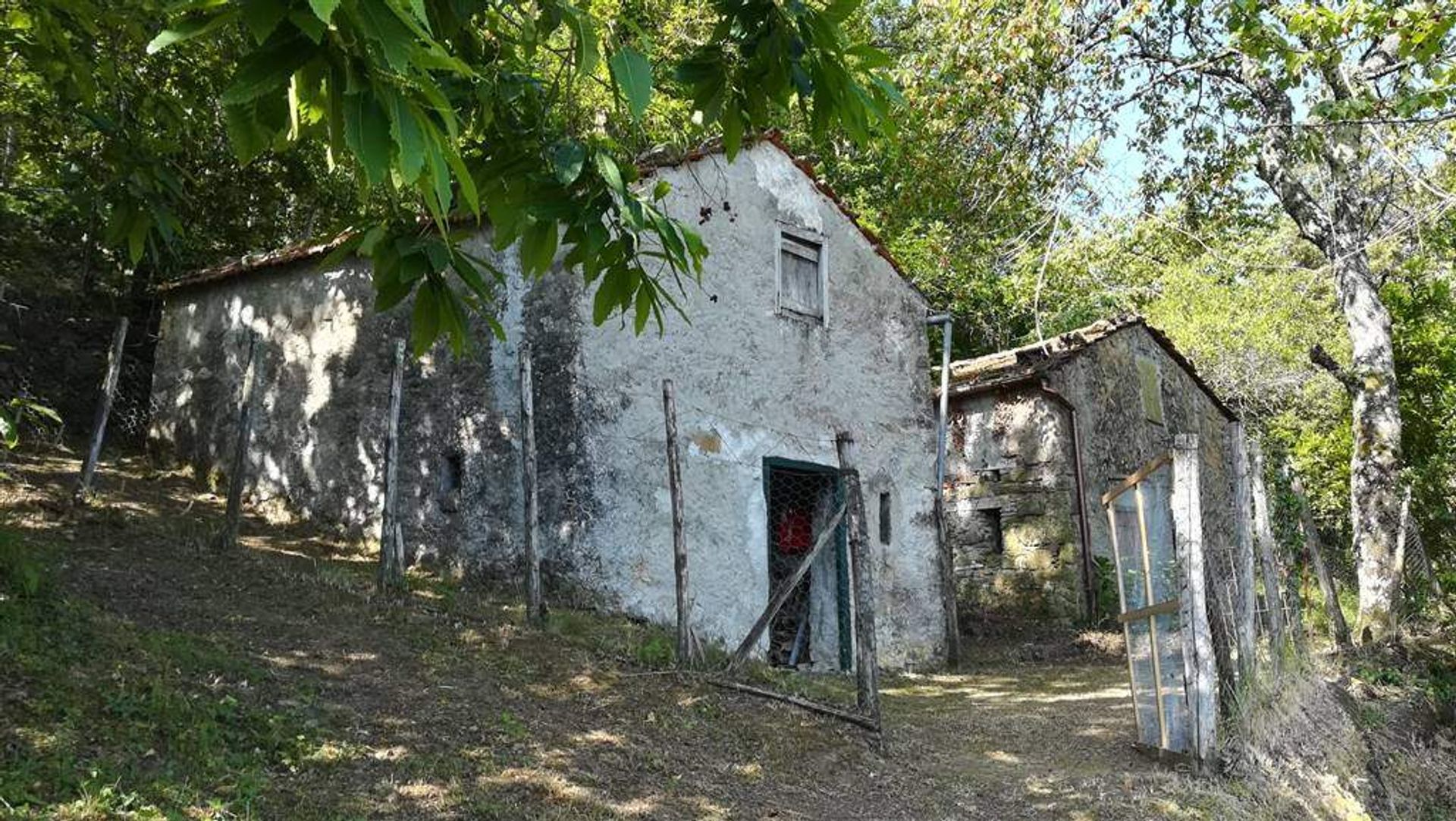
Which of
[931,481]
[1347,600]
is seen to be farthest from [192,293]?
[1347,600]

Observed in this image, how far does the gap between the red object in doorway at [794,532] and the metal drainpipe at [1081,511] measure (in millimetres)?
5072

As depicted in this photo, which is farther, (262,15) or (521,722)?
(521,722)

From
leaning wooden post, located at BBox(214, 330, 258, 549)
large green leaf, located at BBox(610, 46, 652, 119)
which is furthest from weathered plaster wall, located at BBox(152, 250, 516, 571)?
large green leaf, located at BBox(610, 46, 652, 119)

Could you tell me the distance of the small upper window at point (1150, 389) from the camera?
17.4 m

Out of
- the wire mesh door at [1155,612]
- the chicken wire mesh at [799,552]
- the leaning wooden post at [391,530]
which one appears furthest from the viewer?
the chicken wire mesh at [799,552]

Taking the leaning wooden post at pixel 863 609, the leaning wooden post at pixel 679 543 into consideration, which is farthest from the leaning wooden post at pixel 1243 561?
the leaning wooden post at pixel 679 543

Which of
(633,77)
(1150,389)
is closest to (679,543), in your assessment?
(633,77)

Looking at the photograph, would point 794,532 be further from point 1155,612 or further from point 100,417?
point 100,417

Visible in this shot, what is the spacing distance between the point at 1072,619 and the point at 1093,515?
1.54m

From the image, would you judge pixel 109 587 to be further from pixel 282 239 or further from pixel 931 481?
pixel 282 239

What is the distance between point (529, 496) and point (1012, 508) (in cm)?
913

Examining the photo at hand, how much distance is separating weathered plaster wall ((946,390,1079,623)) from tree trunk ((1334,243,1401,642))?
14.0 ft

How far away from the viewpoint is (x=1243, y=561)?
702cm

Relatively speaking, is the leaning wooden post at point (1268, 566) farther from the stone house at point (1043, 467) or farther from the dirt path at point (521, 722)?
the stone house at point (1043, 467)
